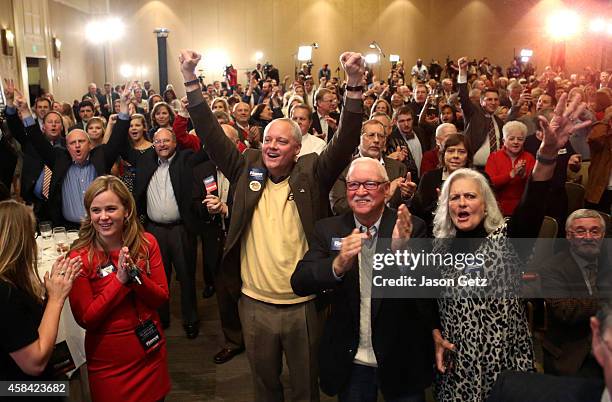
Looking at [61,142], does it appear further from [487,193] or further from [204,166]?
[487,193]

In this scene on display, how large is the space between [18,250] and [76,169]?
226 centimetres

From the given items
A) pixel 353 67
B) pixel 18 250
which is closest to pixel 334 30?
pixel 353 67

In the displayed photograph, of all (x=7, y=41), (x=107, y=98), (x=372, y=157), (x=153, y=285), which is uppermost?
(x=7, y=41)

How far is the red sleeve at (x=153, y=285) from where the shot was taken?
2205 millimetres

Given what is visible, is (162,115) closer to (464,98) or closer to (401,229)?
(464,98)

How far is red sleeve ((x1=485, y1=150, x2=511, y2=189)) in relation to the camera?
364cm

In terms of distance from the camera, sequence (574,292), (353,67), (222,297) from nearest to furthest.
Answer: (353,67)
(574,292)
(222,297)

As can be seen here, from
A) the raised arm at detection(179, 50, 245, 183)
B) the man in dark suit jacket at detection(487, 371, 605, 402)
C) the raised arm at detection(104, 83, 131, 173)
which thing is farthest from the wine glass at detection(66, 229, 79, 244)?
the man in dark suit jacket at detection(487, 371, 605, 402)

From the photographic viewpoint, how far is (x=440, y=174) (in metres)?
3.42

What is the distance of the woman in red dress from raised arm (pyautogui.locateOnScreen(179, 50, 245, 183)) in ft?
1.65

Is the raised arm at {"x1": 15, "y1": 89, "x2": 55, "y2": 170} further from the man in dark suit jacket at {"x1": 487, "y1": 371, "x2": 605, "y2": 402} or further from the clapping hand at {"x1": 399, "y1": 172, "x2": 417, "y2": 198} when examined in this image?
the man in dark suit jacket at {"x1": 487, "y1": 371, "x2": 605, "y2": 402}

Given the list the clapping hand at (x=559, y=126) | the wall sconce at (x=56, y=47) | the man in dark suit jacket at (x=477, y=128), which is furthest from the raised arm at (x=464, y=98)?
the wall sconce at (x=56, y=47)

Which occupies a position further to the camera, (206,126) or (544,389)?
(206,126)

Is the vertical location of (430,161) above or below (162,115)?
below
